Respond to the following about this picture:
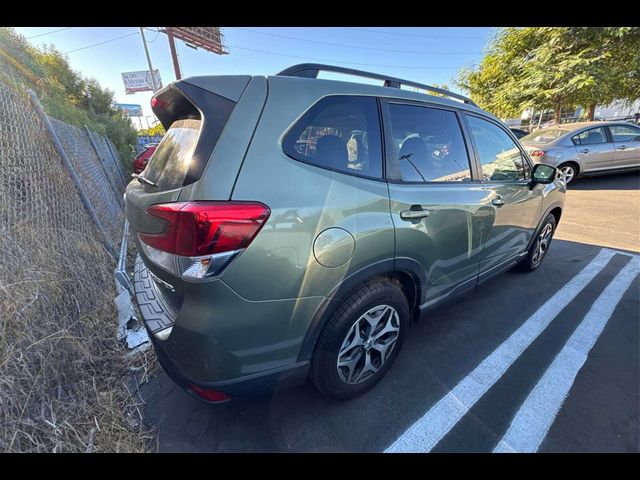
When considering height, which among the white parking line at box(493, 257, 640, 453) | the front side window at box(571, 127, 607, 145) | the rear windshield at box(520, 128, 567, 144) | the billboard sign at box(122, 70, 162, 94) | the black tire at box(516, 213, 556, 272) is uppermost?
the billboard sign at box(122, 70, 162, 94)

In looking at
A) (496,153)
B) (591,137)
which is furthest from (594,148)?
(496,153)

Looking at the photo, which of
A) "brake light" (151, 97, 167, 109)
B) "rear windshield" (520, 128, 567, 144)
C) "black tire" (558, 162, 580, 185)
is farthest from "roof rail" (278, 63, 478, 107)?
"black tire" (558, 162, 580, 185)

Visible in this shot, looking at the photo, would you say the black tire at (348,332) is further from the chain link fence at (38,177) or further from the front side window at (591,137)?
the front side window at (591,137)

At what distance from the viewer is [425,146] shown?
6.49 ft

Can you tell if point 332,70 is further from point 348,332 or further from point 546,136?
point 546,136

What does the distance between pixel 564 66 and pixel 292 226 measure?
1422 cm

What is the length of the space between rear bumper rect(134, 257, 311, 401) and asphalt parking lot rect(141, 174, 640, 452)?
208 mm

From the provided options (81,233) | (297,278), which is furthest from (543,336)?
(81,233)

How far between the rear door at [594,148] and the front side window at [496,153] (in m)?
7.22

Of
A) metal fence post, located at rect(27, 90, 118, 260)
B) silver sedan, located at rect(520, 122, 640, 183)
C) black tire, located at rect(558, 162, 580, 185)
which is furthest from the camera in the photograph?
black tire, located at rect(558, 162, 580, 185)

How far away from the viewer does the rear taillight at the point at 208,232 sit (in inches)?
45.1

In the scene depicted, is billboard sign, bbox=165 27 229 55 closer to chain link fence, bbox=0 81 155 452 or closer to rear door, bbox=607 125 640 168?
chain link fence, bbox=0 81 155 452

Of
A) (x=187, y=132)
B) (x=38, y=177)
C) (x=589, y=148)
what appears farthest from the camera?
(x=589, y=148)

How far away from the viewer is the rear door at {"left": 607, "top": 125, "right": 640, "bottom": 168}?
796 centimetres
